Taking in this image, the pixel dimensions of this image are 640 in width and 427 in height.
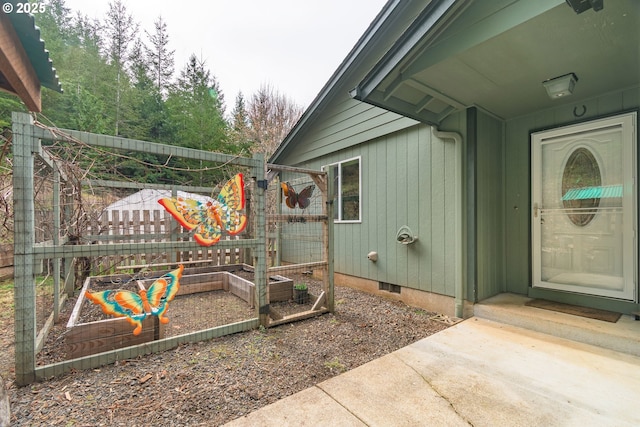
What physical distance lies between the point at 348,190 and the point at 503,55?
309cm

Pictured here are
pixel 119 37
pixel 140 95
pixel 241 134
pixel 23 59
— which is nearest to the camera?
pixel 23 59

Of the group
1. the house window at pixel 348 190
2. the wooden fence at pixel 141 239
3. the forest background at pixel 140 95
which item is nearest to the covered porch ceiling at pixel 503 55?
the house window at pixel 348 190

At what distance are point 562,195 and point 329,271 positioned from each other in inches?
116

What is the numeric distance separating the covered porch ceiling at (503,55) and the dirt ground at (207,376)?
2.54 metres

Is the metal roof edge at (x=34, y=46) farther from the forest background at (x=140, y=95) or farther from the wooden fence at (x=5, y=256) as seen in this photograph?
the forest background at (x=140, y=95)

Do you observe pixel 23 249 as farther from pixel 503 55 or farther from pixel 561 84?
pixel 561 84

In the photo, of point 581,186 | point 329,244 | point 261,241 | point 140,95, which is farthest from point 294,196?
point 140,95

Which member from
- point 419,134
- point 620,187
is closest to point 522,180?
point 620,187

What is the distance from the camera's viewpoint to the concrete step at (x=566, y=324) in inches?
92.1

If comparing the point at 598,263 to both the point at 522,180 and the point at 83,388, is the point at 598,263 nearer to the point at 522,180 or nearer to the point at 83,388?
the point at 522,180

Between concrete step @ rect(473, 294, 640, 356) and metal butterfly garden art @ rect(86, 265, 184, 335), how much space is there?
132 inches

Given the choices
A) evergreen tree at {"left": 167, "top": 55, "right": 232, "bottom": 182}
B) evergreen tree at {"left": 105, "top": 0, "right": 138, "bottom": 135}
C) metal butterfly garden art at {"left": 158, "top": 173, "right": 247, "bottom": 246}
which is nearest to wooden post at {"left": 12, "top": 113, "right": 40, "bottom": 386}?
metal butterfly garden art at {"left": 158, "top": 173, "right": 247, "bottom": 246}

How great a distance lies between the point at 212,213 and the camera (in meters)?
2.65

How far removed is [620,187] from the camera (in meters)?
2.83
